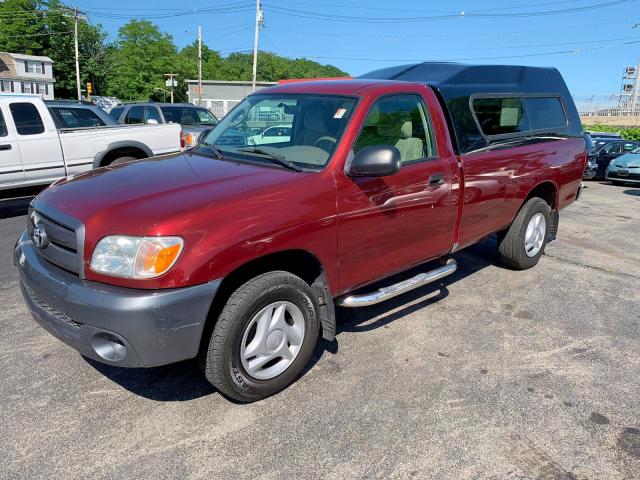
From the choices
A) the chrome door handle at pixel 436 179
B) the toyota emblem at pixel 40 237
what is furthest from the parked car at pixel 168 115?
the toyota emblem at pixel 40 237

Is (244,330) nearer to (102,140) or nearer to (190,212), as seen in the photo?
(190,212)

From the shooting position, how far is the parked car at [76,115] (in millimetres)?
8281

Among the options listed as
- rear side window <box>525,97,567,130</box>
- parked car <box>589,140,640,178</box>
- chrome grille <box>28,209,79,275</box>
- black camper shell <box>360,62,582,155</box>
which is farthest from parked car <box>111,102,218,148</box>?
parked car <box>589,140,640,178</box>

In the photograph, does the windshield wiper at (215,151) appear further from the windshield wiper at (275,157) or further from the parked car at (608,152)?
the parked car at (608,152)

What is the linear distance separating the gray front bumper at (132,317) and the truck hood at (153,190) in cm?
34

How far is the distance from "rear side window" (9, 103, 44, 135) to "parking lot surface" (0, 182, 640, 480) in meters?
4.08

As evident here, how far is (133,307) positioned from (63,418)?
0.95m

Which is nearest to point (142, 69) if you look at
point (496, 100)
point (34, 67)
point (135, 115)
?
point (34, 67)

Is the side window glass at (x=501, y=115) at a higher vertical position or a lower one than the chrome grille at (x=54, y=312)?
higher

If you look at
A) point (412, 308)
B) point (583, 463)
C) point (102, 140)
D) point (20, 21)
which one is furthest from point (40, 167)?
point (20, 21)

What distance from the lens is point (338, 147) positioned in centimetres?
330

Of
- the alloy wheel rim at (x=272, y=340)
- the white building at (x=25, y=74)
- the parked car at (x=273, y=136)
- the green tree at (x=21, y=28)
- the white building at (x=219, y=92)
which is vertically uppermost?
the green tree at (x=21, y=28)

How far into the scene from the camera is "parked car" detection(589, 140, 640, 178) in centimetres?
1647

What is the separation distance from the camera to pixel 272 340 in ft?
9.82
